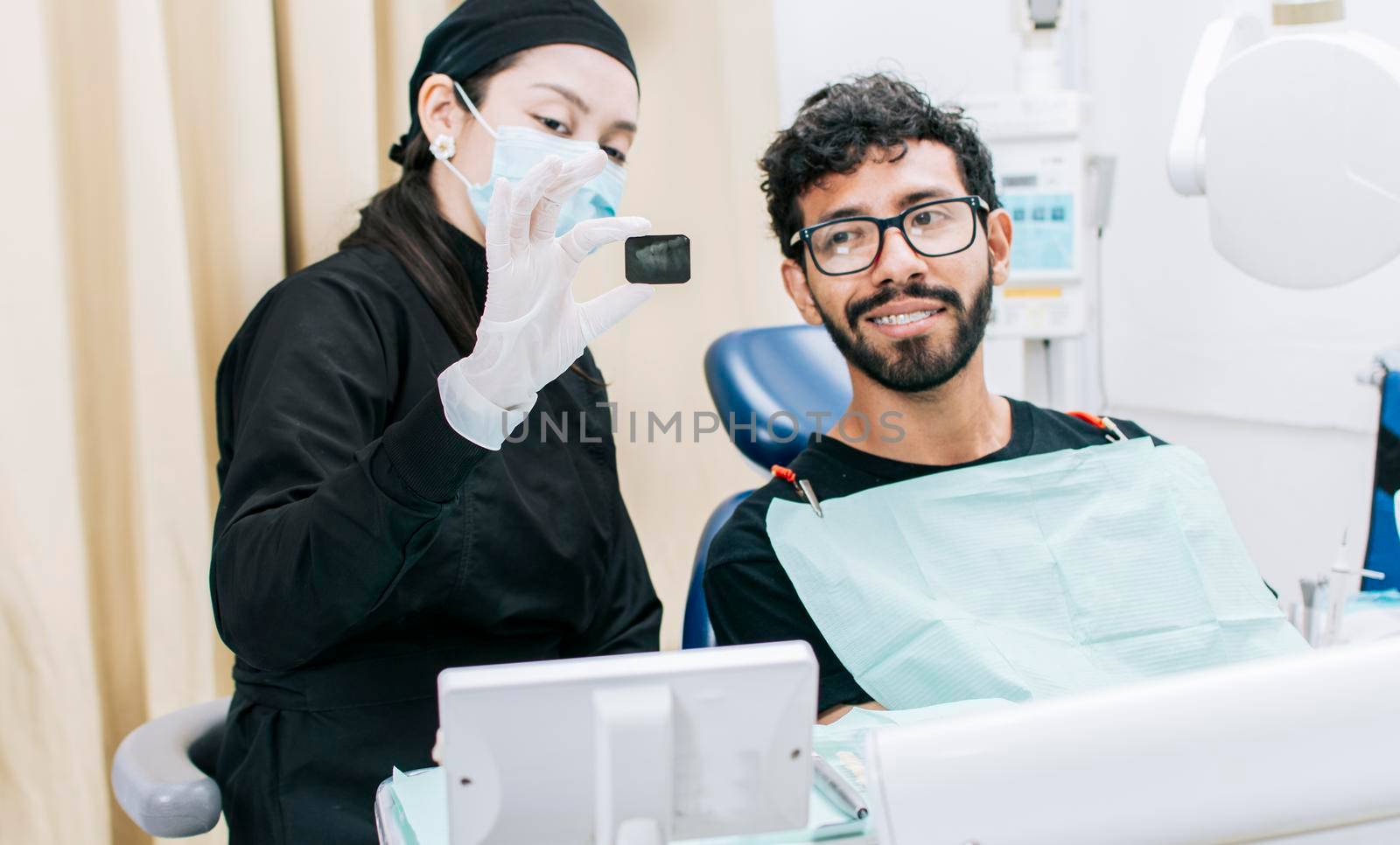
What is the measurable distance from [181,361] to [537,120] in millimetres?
525

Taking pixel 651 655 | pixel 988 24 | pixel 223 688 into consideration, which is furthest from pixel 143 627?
pixel 988 24

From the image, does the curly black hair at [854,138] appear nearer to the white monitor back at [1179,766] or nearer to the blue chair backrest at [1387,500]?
the blue chair backrest at [1387,500]

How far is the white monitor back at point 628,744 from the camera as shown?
1.81 feet

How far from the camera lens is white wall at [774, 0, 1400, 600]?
2150 millimetres

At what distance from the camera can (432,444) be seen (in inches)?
34.1

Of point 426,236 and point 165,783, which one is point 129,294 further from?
point 165,783

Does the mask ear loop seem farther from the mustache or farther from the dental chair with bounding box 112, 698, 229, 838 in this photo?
the dental chair with bounding box 112, 698, 229, 838

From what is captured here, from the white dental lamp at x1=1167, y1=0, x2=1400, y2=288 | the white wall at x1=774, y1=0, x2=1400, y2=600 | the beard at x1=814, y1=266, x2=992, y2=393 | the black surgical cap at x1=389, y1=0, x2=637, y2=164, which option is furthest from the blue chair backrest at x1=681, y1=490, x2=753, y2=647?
the white wall at x1=774, y1=0, x2=1400, y2=600

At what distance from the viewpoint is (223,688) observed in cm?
150

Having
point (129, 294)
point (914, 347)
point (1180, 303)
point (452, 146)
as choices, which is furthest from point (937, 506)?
point (1180, 303)

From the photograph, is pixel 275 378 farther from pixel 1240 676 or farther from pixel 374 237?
pixel 1240 676

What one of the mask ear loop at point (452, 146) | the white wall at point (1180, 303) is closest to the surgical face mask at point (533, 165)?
the mask ear loop at point (452, 146)

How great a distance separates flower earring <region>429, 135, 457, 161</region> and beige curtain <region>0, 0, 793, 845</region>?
0.87 ft

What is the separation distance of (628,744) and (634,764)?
0.01 metres
